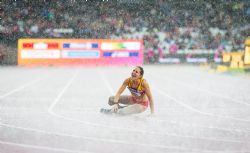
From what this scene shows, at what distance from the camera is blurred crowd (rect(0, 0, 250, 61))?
37781 mm

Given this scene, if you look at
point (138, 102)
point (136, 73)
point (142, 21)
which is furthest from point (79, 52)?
point (136, 73)

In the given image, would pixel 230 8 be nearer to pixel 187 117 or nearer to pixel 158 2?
pixel 158 2

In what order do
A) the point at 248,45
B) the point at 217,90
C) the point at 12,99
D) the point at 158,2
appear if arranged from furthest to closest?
1. the point at 158,2
2. the point at 248,45
3. the point at 217,90
4. the point at 12,99

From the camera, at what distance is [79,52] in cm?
3553

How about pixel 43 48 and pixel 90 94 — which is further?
pixel 43 48

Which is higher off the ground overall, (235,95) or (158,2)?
(158,2)

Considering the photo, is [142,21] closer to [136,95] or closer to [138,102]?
→ [138,102]

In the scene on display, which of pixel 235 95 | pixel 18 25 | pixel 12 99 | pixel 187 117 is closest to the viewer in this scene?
pixel 187 117

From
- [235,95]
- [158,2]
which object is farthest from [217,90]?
[158,2]

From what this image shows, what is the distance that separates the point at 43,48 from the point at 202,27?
568 inches

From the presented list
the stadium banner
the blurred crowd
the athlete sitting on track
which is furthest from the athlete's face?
the blurred crowd

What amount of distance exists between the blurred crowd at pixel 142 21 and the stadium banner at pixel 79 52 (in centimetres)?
161

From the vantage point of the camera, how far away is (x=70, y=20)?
39000 millimetres

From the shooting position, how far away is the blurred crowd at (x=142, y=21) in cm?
3778
